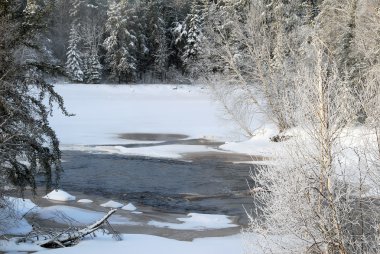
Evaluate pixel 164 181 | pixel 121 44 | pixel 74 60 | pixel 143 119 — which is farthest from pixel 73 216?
pixel 121 44

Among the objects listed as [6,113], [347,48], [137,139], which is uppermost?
[347,48]

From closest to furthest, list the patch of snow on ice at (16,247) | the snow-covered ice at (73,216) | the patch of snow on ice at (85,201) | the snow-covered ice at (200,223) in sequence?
the patch of snow on ice at (16,247) < the snow-covered ice at (73,216) < the snow-covered ice at (200,223) < the patch of snow on ice at (85,201)

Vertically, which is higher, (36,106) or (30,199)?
(36,106)

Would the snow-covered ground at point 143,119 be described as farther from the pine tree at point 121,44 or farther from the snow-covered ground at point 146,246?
the snow-covered ground at point 146,246

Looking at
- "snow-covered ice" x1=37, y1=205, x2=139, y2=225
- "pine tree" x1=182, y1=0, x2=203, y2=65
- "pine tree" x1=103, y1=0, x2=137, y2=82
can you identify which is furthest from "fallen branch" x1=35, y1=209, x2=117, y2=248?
"pine tree" x1=182, y1=0, x2=203, y2=65

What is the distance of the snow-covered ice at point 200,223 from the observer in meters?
13.4

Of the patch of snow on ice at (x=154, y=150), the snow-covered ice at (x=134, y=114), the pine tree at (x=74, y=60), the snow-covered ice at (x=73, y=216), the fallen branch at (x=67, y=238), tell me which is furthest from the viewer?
the pine tree at (x=74, y=60)

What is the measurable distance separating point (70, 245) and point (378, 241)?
577cm

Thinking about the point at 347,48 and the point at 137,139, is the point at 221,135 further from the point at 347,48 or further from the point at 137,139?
the point at 347,48

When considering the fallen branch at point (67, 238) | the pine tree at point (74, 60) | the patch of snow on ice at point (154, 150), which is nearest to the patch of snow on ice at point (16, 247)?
the fallen branch at point (67, 238)

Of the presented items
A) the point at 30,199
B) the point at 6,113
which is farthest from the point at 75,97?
the point at 6,113

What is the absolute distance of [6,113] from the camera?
38.6 feet

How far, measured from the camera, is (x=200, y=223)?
45.5ft

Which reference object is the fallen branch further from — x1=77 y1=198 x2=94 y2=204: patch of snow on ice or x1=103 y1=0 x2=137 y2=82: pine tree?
x1=103 y1=0 x2=137 y2=82: pine tree
